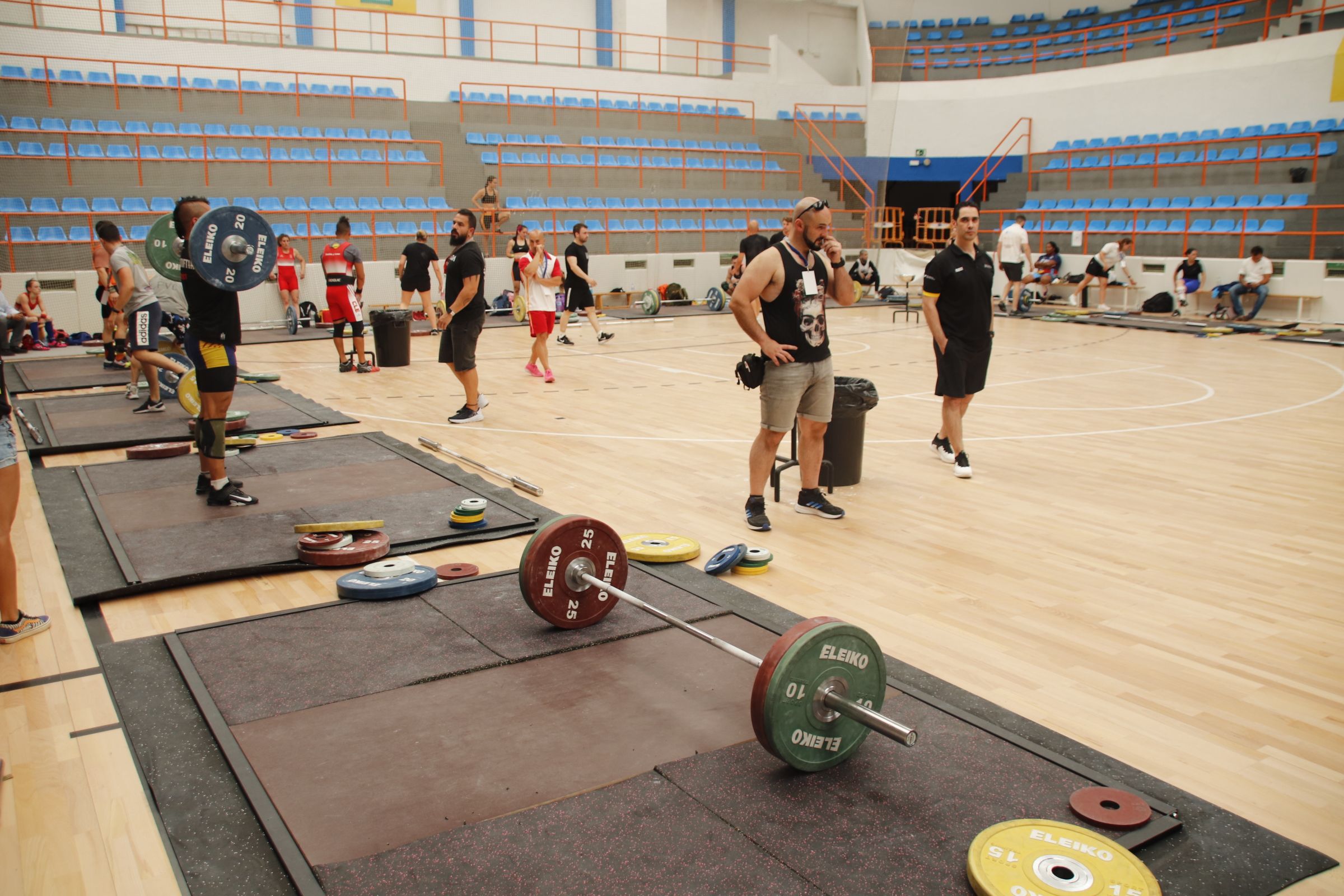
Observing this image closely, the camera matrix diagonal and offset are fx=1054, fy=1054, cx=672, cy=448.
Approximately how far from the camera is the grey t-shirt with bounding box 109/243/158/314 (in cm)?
802

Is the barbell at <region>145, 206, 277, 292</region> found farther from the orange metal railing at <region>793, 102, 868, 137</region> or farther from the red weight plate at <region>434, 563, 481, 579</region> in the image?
the orange metal railing at <region>793, 102, 868, 137</region>

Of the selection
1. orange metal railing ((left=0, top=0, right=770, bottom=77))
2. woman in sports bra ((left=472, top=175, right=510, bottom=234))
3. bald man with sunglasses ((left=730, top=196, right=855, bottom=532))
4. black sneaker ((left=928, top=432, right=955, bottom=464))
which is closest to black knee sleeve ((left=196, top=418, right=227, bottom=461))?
bald man with sunglasses ((left=730, top=196, right=855, bottom=532))

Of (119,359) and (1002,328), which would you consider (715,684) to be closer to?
(119,359)

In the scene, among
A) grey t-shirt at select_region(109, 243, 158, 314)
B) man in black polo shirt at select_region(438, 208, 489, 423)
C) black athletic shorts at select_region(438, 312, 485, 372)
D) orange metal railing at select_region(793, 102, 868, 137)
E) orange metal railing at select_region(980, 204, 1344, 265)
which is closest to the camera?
man in black polo shirt at select_region(438, 208, 489, 423)

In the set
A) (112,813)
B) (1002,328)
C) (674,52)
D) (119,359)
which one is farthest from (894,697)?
(674,52)

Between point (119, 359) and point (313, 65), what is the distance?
10.3 meters

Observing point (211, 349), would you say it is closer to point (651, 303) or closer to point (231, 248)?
point (231, 248)

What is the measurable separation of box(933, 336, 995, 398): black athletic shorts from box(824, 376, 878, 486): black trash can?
18.4 inches

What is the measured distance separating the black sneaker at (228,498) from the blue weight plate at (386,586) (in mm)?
1517

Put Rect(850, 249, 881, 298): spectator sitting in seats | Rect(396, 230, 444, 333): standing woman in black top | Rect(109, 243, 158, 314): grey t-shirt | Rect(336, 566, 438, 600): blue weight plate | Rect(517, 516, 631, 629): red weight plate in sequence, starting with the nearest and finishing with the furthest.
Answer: Rect(517, 516, 631, 629): red weight plate < Rect(336, 566, 438, 600): blue weight plate < Rect(109, 243, 158, 314): grey t-shirt < Rect(396, 230, 444, 333): standing woman in black top < Rect(850, 249, 881, 298): spectator sitting in seats

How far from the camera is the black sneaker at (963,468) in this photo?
6.35 metres

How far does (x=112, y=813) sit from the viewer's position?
2756 millimetres

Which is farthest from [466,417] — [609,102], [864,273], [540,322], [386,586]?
[609,102]

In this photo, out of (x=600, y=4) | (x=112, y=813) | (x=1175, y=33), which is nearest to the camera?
(x=112, y=813)
